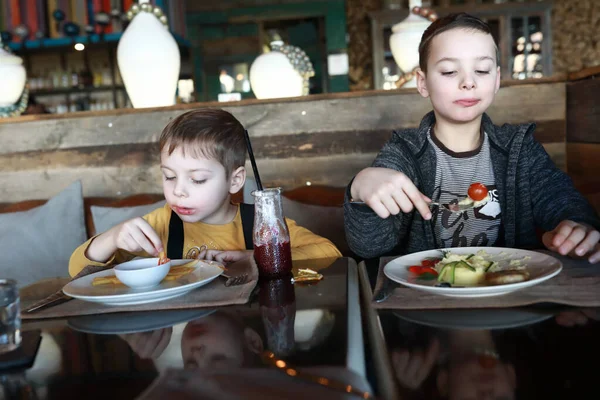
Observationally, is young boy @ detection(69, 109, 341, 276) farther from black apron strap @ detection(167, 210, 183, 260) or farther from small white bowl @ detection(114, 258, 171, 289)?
small white bowl @ detection(114, 258, 171, 289)

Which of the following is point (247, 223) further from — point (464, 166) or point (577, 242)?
point (577, 242)

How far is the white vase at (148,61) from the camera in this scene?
2.34 metres

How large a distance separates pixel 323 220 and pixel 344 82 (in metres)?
4.51

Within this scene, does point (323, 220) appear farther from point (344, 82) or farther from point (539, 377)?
point (344, 82)

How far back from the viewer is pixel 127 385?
2.15 feet

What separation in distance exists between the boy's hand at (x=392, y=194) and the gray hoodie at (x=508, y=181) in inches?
11.5

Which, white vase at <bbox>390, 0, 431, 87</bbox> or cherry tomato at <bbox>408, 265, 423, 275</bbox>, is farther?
white vase at <bbox>390, 0, 431, 87</bbox>

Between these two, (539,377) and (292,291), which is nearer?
(539,377)

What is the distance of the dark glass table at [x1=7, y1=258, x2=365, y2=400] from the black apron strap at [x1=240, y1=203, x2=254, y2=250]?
2.02ft

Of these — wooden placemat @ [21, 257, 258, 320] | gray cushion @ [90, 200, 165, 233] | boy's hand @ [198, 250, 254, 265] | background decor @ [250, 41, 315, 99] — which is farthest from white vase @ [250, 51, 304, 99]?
wooden placemat @ [21, 257, 258, 320]

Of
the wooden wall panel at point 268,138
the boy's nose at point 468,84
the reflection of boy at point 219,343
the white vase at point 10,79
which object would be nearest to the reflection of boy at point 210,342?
the reflection of boy at point 219,343

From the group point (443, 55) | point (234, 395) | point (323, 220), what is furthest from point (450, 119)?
point (234, 395)

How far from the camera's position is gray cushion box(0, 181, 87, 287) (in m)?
2.31

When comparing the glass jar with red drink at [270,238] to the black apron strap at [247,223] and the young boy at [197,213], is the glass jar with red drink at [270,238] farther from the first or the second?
the black apron strap at [247,223]
